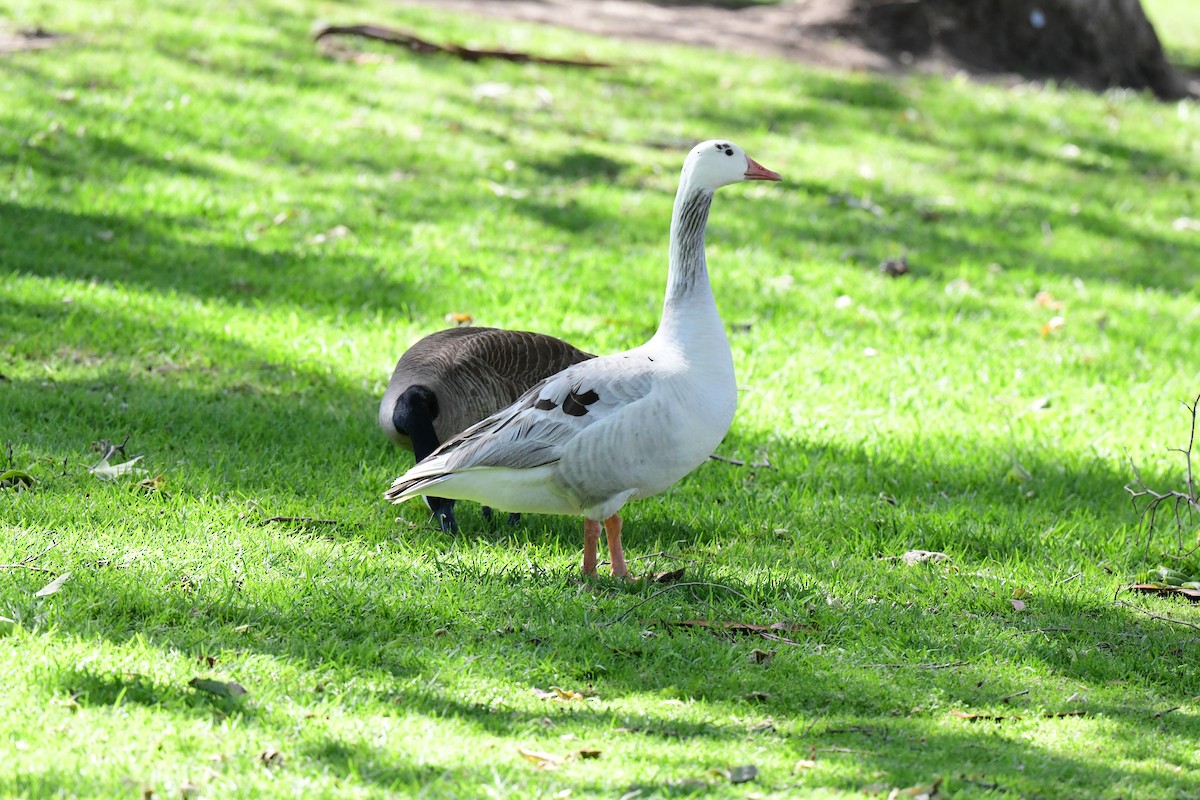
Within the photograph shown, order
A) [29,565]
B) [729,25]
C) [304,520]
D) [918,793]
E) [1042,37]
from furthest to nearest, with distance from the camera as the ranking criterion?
[729,25], [1042,37], [304,520], [29,565], [918,793]

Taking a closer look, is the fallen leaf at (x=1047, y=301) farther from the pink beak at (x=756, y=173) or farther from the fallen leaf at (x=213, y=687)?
the fallen leaf at (x=213, y=687)

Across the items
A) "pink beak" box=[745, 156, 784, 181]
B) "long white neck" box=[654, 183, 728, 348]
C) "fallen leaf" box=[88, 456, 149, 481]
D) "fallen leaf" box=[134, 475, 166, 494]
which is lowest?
"fallen leaf" box=[134, 475, 166, 494]

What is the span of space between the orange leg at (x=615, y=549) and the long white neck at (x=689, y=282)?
716 millimetres

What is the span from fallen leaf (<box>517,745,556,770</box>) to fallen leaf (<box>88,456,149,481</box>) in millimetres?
2649

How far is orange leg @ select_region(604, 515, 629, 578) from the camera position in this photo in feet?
16.1

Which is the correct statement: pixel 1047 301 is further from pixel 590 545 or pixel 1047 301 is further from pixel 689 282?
pixel 590 545

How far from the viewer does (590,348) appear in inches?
300

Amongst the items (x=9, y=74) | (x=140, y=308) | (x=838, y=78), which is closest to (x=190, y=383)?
(x=140, y=308)

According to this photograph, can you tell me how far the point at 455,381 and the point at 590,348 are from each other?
2202mm

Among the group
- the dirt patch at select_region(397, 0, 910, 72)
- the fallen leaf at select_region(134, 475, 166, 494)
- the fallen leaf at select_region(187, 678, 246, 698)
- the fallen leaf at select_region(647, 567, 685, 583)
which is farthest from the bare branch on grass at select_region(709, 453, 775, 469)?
the dirt patch at select_region(397, 0, 910, 72)

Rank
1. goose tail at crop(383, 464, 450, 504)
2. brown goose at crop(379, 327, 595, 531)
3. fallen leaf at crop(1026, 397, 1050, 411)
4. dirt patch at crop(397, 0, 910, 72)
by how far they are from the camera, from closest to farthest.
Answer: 1. goose tail at crop(383, 464, 450, 504)
2. brown goose at crop(379, 327, 595, 531)
3. fallen leaf at crop(1026, 397, 1050, 411)
4. dirt patch at crop(397, 0, 910, 72)

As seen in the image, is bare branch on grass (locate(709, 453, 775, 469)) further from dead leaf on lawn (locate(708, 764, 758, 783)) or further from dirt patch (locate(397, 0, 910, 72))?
dirt patch (locate(397, 0, 910, 72))

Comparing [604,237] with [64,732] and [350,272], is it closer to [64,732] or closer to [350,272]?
[350,272]

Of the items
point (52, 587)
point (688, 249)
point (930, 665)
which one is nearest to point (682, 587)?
point (930, 665)
